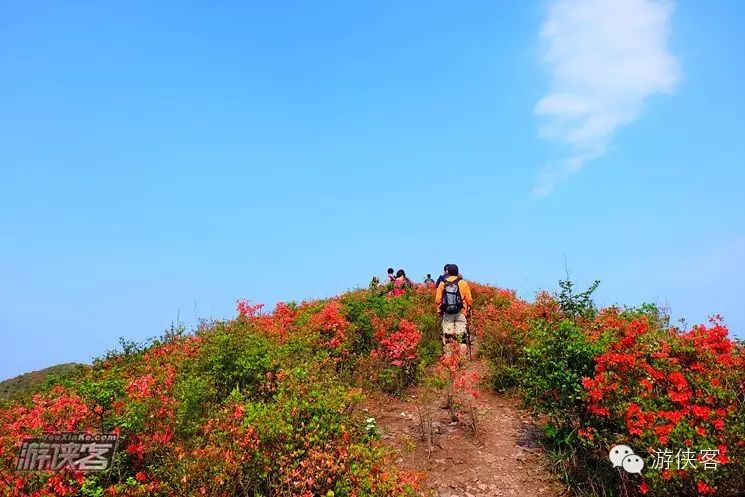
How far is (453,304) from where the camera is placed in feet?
37.4

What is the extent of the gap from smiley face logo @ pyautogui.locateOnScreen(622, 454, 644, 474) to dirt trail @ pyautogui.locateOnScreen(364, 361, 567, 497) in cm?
113

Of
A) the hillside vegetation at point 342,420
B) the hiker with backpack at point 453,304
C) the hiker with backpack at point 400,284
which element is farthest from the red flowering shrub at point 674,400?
the hiker with backpack at point 400,284

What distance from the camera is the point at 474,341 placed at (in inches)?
568

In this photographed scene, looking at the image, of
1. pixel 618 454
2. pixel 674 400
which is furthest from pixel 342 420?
pixel 674 400

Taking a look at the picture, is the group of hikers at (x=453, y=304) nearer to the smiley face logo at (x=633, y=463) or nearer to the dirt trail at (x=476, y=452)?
the dirt trail at (x=476, y=452)

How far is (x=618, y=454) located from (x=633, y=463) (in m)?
0.18

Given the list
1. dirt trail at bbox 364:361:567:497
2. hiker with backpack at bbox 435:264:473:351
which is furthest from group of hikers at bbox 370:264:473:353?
dirt trail at bbox 364:361:567:497

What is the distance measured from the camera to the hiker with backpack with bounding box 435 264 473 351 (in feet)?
37.5

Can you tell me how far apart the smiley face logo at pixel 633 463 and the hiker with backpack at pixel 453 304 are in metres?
5.64

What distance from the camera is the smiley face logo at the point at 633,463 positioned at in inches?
230

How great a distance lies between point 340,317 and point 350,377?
1.95 meters

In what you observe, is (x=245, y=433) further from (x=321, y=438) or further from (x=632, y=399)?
(x=632, y=399)

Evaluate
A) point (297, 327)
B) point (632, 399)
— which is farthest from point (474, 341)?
point (632, 399)

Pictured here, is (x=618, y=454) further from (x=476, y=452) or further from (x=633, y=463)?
(x=476, y=452)
